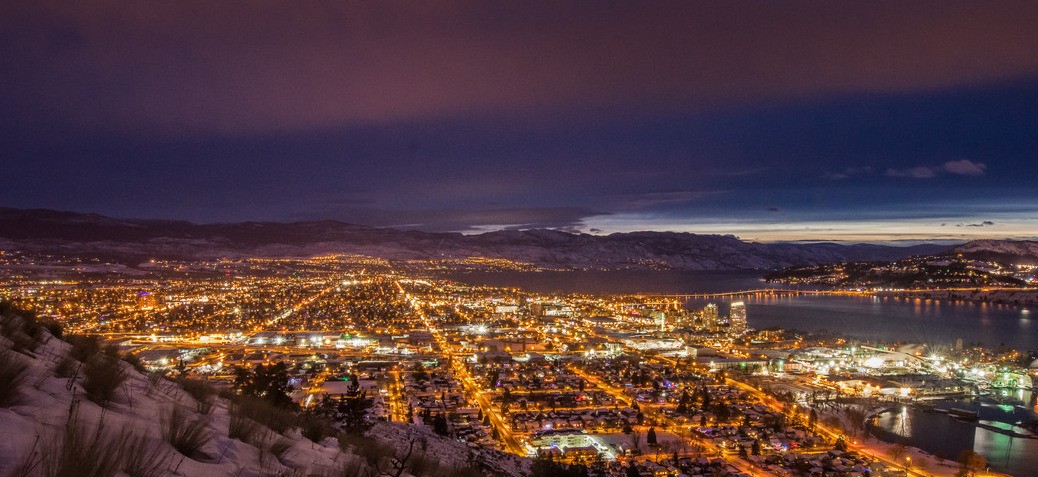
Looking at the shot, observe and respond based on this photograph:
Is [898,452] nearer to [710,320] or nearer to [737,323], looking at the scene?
[737,323]

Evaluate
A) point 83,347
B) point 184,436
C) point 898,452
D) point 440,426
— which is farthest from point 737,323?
point 184,436

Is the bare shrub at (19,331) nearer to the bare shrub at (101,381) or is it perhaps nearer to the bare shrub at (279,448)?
the bare shrub at (101,381)

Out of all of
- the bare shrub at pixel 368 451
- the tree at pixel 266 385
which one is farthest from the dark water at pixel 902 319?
the bare shrub at pixel 368 451

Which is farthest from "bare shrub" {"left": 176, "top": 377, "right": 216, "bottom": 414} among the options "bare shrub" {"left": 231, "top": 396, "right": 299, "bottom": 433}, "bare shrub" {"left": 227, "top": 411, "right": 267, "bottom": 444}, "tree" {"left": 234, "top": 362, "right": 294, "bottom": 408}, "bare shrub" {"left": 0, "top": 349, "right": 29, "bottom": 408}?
"tree" {"left": 234, "top": 362, "right": 294, "bottom": 408}

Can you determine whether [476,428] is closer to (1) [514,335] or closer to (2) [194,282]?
(1) [514,335]

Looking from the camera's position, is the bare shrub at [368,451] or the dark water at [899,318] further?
the dark water at [899,318]

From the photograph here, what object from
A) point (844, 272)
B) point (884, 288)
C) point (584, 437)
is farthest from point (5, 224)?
point (844, 272)

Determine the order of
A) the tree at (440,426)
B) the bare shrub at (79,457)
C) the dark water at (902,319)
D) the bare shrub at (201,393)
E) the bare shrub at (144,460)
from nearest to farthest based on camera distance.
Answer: the bare shrub at (79,457)
the bare shrub at (144,460)
the bare shrub at (201,393)
the tree at (440,426)
the dark water at (902,319)
